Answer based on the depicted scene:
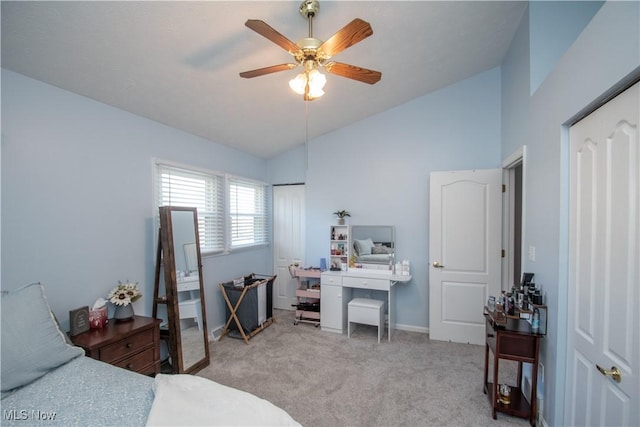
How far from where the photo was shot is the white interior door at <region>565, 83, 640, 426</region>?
1.26 meters

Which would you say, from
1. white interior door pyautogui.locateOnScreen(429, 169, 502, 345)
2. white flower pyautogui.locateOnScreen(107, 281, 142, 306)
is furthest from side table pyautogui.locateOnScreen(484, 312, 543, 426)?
white flower pyautogui.locateOnScreen(107, 281, 142, 306)

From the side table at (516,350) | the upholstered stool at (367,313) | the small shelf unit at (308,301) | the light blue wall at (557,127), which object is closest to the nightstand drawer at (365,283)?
the upholstered stool at (367,313)

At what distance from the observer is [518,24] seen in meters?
2.67

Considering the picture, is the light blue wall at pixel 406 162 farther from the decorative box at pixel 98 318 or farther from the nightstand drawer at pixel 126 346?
the decorative box at pixel 98 318

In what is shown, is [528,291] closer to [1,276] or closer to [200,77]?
[200,77]

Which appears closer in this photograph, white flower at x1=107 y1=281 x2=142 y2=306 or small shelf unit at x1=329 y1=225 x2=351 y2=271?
white flower at x1=107 y1=281 x2=142 y2=306

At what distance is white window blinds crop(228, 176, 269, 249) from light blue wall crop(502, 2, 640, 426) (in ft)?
11.4

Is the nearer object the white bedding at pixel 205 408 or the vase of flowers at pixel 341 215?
the white bedding at pixel 205 408

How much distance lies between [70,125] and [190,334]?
7.04 ft

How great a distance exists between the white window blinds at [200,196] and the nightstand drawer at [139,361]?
4.47ft

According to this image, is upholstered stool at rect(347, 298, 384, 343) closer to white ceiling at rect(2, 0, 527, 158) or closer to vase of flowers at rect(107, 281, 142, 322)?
vase of flowers at rect(107, 281, 142, 322)

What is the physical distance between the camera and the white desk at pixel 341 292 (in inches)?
145

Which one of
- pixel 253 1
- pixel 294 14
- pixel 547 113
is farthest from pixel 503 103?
pixel 253 1

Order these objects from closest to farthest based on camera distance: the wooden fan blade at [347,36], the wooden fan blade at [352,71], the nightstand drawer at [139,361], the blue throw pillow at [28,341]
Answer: the blue throw pillow at [28,341], the wooden fan blade at [347,36], the wooden fan blade at [352,71], the nightstand drawer at [139,361]
